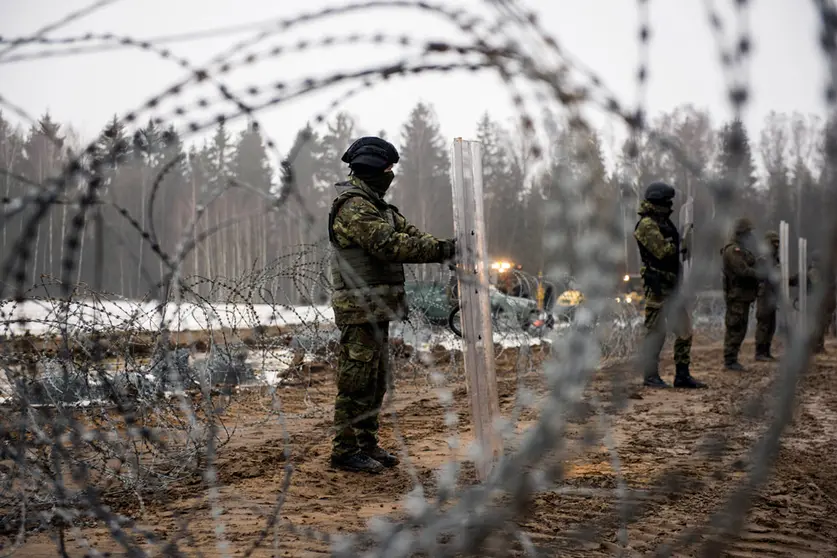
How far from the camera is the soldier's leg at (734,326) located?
9570 mm

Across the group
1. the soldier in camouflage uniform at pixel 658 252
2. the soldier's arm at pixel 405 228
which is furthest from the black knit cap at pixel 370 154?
the soldier in camouflage uniform at pixel 658 252

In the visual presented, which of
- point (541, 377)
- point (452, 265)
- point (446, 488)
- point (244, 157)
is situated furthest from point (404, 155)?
point (446, 488)

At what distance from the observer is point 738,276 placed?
31.5 feet

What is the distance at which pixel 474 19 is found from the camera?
1.83 meters

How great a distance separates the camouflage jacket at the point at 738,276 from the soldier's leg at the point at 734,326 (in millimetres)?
104

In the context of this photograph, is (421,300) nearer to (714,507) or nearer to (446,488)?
(714,507)

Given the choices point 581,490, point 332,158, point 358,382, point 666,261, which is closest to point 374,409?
point 358,382

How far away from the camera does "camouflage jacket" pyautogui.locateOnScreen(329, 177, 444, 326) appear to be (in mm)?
4066

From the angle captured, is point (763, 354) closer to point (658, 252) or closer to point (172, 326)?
point (658, 252)

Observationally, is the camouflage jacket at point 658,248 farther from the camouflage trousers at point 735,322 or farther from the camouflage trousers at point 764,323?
the camouflage trousers at point 764,323

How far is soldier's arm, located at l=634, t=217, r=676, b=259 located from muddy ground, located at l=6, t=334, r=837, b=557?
1517 millimetres

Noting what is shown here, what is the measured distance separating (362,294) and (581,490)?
1.57 meters

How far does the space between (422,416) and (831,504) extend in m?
3.62

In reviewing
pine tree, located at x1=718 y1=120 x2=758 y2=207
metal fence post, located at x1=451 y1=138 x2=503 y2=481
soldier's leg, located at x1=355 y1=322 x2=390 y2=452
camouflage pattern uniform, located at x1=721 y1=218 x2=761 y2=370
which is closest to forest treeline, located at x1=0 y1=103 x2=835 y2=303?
pine tree, located at x1=718 y1=120 x2=758 y2=207
